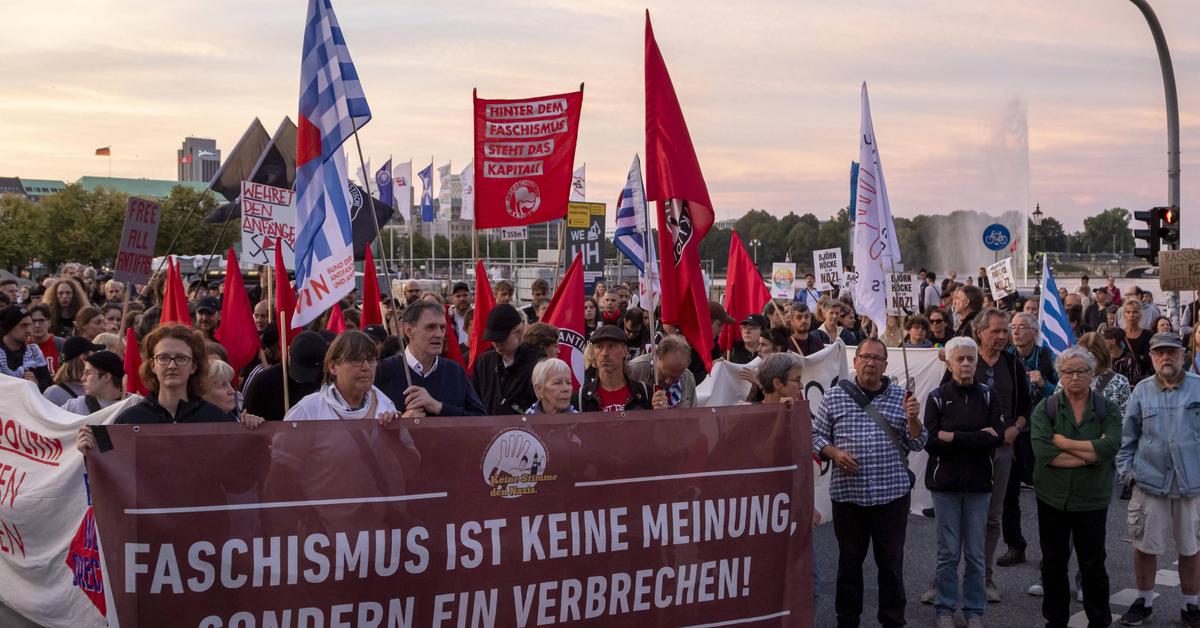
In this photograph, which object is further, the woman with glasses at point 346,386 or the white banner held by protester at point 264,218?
the white banner held by protester at point 264,218

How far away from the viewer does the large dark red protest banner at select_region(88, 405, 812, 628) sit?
4340 millimetres

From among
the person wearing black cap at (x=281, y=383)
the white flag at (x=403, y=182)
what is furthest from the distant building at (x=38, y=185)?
the person wearing black cap at (x=281, y=383)

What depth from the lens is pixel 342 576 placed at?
4551mm

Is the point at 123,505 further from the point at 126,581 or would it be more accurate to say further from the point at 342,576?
the point at 342,576

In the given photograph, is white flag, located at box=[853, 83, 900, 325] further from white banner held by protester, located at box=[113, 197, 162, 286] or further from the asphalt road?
white banner held by protester, located at box=[113, 197, 162, 286]

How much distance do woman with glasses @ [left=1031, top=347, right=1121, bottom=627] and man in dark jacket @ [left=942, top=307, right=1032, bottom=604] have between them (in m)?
0.75

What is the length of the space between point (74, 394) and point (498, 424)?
3.82 metres

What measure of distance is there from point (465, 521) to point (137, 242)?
860cm

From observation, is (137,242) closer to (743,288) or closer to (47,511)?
(743,288)

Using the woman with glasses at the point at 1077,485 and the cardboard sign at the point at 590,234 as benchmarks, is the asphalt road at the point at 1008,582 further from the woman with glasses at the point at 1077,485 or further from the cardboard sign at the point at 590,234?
the cardboard sign at the point at 590,234

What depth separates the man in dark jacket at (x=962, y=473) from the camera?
6.76 metres

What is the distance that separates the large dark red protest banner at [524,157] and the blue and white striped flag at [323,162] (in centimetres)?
312

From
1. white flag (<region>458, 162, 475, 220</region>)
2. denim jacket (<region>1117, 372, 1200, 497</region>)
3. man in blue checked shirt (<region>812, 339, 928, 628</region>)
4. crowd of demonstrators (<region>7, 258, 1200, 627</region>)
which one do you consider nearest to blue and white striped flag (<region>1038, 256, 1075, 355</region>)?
crowd of demonstrators (<region>7, 258, 1200, 627</region>)

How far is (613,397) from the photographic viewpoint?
21.6 feet
